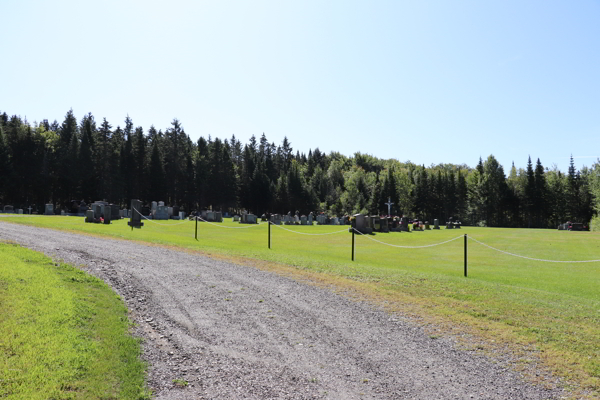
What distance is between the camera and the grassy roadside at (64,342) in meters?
3.97

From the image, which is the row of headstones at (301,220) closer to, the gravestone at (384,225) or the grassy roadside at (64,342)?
the gravestone at (384,225)

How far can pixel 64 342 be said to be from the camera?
16.4 ft

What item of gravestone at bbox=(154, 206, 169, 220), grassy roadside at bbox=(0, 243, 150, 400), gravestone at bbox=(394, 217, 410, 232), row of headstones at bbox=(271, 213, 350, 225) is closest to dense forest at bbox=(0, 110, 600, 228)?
gravestone at bbox=(154, 206, 169, 220)

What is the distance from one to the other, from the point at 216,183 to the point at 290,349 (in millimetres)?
74370

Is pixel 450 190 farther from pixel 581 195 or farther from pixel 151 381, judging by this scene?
pixel 151 381

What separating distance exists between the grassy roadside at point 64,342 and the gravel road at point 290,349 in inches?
12.9

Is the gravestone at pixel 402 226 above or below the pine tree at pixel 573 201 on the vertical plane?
below

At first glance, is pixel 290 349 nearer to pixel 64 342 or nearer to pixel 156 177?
pixel 64 342

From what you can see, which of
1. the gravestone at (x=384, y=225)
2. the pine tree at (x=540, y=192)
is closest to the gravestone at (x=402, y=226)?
the gravestone at (x=384, y=225)

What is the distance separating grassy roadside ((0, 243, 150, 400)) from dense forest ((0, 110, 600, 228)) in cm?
6175

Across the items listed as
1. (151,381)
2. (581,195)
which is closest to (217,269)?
(151,381)

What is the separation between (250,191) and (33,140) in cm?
4323

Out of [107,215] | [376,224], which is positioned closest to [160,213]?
[107,215]

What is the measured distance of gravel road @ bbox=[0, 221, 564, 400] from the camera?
164 inches
